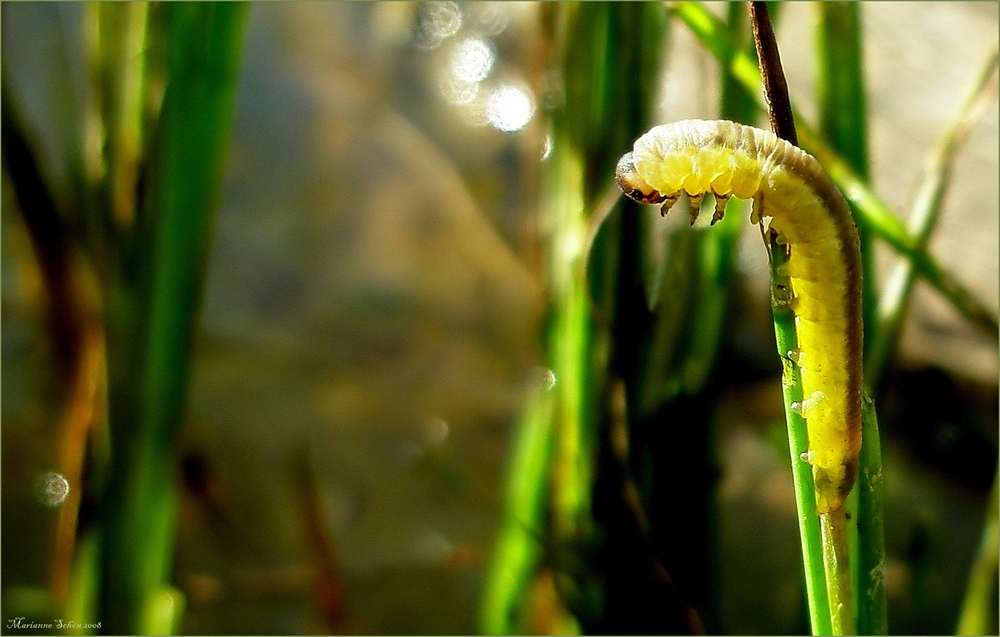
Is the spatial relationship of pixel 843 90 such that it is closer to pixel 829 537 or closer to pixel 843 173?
pixel 843 173

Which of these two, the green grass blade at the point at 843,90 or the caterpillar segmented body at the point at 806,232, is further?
the green grass blade at the point at 843,90

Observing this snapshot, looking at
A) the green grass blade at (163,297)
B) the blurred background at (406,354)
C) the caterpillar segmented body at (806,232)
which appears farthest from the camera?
the blurred background at (406,354)

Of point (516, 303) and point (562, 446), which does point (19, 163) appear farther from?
point (516, 303)

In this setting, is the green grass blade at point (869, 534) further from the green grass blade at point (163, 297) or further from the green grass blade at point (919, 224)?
the green grass blade at point (163, 297)

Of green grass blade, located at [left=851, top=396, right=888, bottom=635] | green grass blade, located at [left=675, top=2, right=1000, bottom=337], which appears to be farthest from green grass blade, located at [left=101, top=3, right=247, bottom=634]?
green grass blade, located at [left=851, top=396, right=888, bottom=635]

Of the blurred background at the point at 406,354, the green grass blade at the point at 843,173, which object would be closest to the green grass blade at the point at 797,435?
the green grass blade at the point at 843,173
